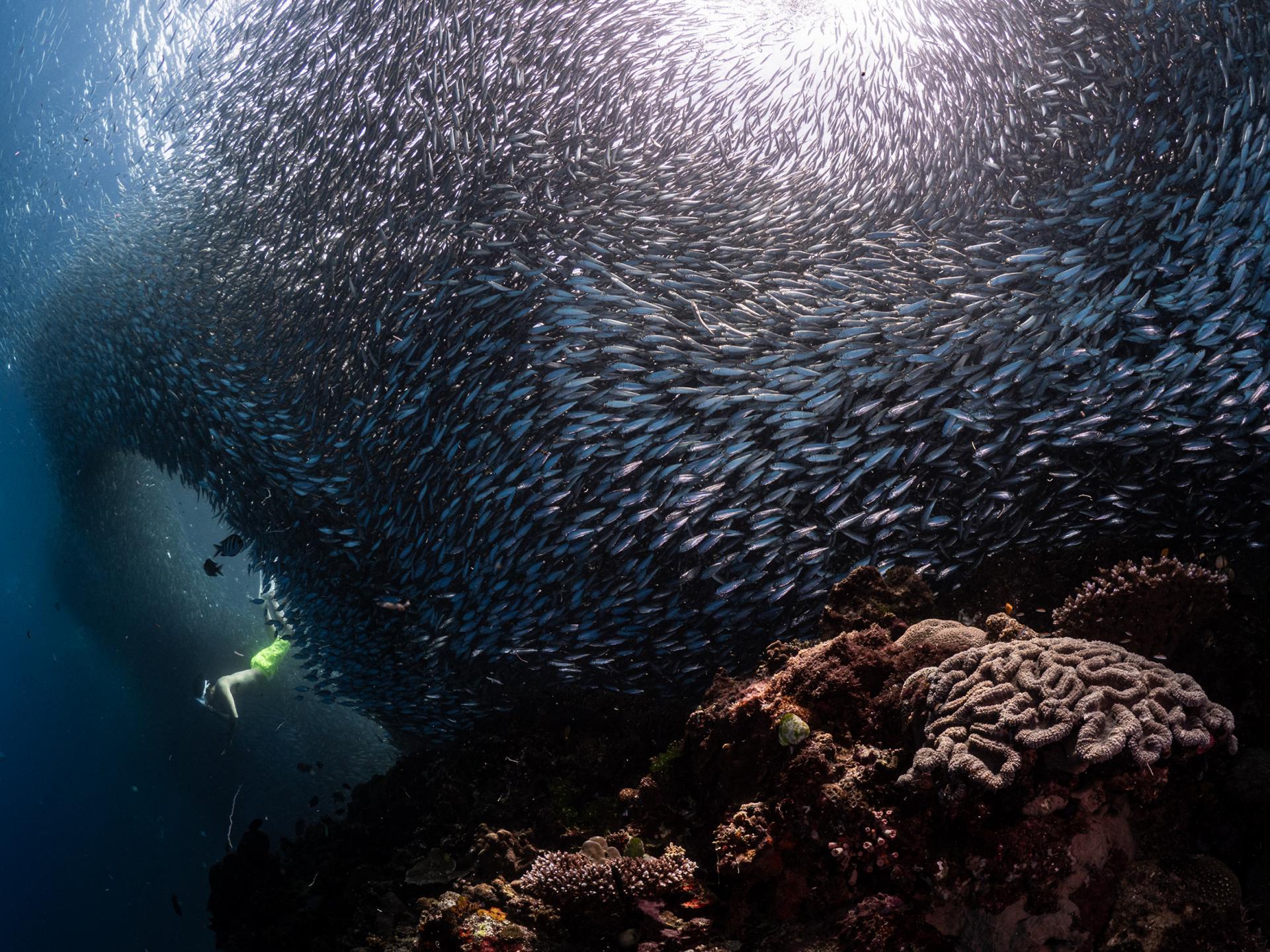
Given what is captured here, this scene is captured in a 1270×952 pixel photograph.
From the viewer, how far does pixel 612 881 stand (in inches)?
157

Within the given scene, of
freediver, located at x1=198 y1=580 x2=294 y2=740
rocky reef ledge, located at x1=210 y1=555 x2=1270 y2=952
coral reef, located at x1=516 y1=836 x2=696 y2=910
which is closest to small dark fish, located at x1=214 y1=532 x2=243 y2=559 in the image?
rocky reef ledge, located at x1=210 y1=555 x2=1270 y2=952

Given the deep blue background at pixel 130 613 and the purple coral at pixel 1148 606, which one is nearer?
the purple coral at pixel 1148 606

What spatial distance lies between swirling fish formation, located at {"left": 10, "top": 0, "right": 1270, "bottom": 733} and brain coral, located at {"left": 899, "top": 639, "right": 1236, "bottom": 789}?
2603 mm

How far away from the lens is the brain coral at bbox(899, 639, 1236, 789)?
2.91 metres

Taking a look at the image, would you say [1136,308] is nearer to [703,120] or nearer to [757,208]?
[757,208]

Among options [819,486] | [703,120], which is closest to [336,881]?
[819,486]

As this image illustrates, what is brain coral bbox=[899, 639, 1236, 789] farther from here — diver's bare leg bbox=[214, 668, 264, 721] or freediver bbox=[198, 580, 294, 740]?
diver's bare leg bbox=[214, 668, 264, 721]

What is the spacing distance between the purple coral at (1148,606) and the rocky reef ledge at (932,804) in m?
0.02

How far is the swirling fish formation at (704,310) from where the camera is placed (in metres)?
6.05

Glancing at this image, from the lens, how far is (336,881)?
703 cm

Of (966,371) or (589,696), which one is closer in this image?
(966,371)

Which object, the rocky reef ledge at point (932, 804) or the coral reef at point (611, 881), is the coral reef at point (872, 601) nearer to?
the rocky reef ledge at point (932, 804)

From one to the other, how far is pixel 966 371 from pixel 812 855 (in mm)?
4278

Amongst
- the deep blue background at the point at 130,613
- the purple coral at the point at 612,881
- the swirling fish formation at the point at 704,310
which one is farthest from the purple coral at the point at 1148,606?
the deep blue background at the point at 130,613
